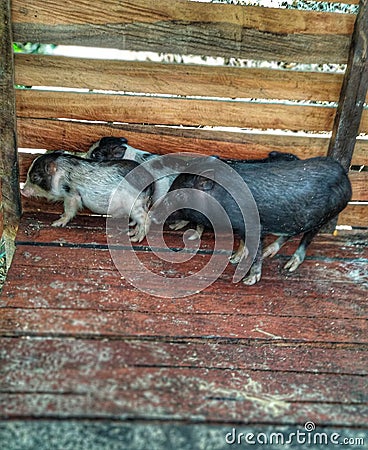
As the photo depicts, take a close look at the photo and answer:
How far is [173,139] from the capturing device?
4.42 metres

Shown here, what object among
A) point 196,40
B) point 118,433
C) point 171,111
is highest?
point 196,40

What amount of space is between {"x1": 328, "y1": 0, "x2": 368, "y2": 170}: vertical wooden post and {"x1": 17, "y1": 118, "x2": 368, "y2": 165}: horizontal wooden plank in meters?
0.12

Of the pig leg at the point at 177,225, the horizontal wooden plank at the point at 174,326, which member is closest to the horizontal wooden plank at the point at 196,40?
the pig leg at the point at 177,225

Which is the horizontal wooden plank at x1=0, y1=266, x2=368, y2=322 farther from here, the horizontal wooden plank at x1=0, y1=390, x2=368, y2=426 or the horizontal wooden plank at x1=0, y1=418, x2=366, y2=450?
the horizontal wooden plank at x1=0, y1=418, x2=366, y2=450

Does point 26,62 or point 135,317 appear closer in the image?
point 135,317

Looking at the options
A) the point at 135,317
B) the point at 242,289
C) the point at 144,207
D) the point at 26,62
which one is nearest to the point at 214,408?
the point at 135,317

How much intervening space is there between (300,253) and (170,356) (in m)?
1.49

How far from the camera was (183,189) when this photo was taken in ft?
13.1

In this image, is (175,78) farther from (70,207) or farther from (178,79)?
(70,207)

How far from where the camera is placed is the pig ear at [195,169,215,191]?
12.8ft

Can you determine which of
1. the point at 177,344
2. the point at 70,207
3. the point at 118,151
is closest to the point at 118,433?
the point at 177,344

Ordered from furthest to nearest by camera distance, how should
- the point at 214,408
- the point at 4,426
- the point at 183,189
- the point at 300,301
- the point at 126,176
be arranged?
the point at 126,176, the point at 183,189, the point at 300,301, the point at 214,408, the point at 4,426

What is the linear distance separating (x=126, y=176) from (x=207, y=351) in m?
1.62

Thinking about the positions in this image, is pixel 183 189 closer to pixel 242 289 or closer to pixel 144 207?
pixel 144 207
